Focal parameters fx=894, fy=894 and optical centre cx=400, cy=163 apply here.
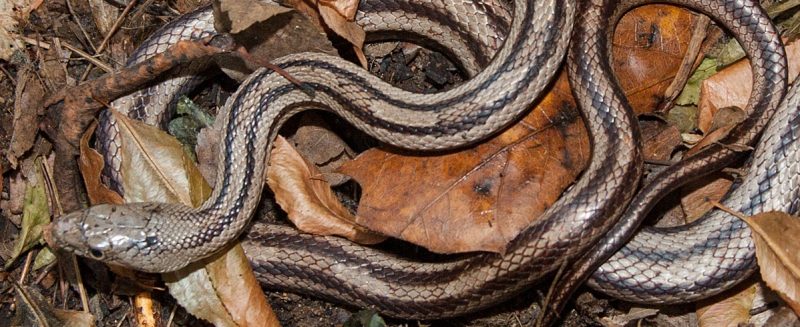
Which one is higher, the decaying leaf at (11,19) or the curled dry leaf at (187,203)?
the decaying leaf at (11,19)

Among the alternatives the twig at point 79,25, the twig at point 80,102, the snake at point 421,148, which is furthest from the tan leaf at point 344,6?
the twig at point 79,25

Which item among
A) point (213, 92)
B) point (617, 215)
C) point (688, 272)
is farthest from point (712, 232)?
point (213, 92)

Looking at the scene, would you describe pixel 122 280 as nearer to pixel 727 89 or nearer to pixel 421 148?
pixel 421 148

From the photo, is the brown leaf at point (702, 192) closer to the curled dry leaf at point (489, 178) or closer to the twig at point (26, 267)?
the curled dry leaf at point (489, 178)

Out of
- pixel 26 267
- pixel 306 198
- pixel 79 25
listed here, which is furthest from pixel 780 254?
pixel 26 267

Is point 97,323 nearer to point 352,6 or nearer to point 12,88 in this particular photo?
point 12,88
